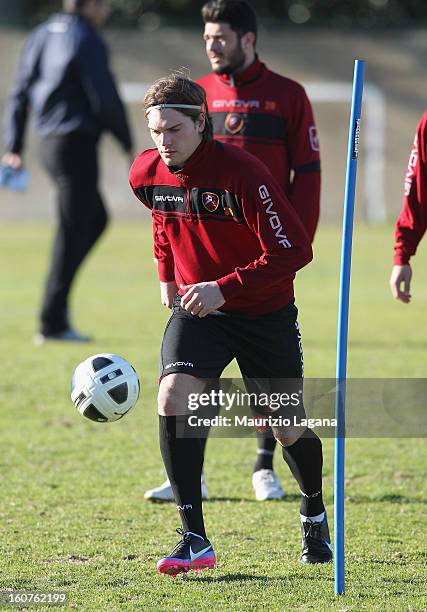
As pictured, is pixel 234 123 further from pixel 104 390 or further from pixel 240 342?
pixel 104 390

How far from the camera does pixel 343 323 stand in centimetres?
396

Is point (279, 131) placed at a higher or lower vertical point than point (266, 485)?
higher

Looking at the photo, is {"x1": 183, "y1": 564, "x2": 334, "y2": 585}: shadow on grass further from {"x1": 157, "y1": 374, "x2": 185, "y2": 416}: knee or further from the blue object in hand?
the blue object in hand

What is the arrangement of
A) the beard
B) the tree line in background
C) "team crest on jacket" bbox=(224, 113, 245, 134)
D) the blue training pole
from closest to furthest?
the blue training pole, the beard, "team crest on jacket" bbox=(224, 113, 245, 134), the tree line in background

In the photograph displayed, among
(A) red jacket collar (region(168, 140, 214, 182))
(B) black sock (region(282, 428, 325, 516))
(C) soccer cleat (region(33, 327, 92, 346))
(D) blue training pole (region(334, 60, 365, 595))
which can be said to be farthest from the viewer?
(C) soccer cleat (region(33, 327, 92, 346))

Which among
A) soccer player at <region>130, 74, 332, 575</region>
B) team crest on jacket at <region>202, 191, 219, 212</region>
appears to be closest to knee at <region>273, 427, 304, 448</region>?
soccer player at <region>130, 74, 332, 575</region>

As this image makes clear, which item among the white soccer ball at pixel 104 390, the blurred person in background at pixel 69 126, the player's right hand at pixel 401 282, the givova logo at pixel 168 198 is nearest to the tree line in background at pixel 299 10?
the blurred person in background at pixel 69 126

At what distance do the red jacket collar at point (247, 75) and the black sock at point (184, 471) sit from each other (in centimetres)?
212

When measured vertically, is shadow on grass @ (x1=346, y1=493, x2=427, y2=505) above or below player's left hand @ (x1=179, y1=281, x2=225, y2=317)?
below

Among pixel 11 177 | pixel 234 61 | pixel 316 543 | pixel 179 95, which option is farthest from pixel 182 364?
pixel 11 177

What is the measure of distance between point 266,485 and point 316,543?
1102mm

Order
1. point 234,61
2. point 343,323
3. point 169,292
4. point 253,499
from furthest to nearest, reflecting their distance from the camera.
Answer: point 234,61
point 253,499
point 169,292
point 343,323

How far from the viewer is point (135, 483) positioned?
584 centimetres

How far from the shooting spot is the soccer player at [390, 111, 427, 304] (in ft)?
17.5
